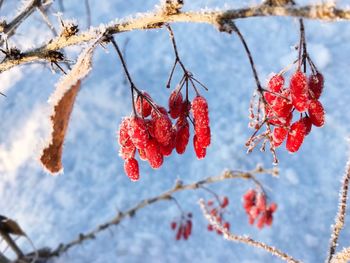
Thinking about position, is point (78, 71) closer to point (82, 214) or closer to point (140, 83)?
point (82, 214)

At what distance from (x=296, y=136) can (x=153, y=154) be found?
34 cm

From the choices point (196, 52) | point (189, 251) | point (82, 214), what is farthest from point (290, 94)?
point (196, 52)

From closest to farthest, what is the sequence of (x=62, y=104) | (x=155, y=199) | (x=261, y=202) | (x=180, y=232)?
(x=62, y=104) < (x=261, y=202) < (x=155, y=199) < (x=180, y=232)

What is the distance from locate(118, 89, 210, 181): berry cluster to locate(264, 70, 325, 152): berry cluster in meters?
0.16

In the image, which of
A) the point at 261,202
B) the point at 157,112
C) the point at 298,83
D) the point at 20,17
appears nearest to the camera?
the point at 298,83

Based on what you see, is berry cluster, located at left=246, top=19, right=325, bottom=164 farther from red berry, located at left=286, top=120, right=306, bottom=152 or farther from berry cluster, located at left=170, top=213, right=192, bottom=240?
berry cluster, located at left=170, top=213, right=192, bottom=240

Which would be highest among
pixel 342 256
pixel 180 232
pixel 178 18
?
pixel 178 18

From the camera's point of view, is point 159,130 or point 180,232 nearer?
point 159,130

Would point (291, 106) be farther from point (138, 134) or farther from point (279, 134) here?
point (138, 134)

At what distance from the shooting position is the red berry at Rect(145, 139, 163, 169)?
1.15 meters

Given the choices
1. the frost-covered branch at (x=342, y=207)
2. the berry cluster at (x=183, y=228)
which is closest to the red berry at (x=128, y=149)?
the frost-covered branch at (x=342, y=207)

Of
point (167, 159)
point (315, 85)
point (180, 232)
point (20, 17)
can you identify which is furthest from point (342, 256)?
point (167, 159)

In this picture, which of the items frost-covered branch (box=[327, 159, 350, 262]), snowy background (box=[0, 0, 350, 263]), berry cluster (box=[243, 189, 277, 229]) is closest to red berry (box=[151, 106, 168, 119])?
frost-covered branch (box=[327, 159, 350, 262])

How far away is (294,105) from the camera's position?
3.62ft
